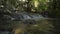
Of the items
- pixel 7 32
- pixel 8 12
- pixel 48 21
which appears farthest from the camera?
pixel 8 12

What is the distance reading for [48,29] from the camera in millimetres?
4816

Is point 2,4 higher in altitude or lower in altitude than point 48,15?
higher

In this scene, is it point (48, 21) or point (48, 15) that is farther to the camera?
point (48, 15)

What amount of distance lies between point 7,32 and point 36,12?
81.3 inches

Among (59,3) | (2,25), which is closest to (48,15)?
(59,3)

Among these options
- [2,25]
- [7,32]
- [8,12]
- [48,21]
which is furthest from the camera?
[8,12]

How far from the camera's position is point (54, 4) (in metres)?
6.54

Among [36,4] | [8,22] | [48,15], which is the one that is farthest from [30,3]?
[8,22]

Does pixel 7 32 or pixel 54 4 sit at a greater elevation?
pixel 54 4

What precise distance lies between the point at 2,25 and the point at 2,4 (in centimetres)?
131

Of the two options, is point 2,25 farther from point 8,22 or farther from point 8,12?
point 8,12

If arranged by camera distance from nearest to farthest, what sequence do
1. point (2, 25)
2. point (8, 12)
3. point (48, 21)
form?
point (2, 25), point (48, 21), point (8, 12)

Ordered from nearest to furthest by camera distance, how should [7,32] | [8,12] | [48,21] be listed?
[7,32] → [48,21] → [8,12]

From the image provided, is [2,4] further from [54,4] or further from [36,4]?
A: [54,4]
